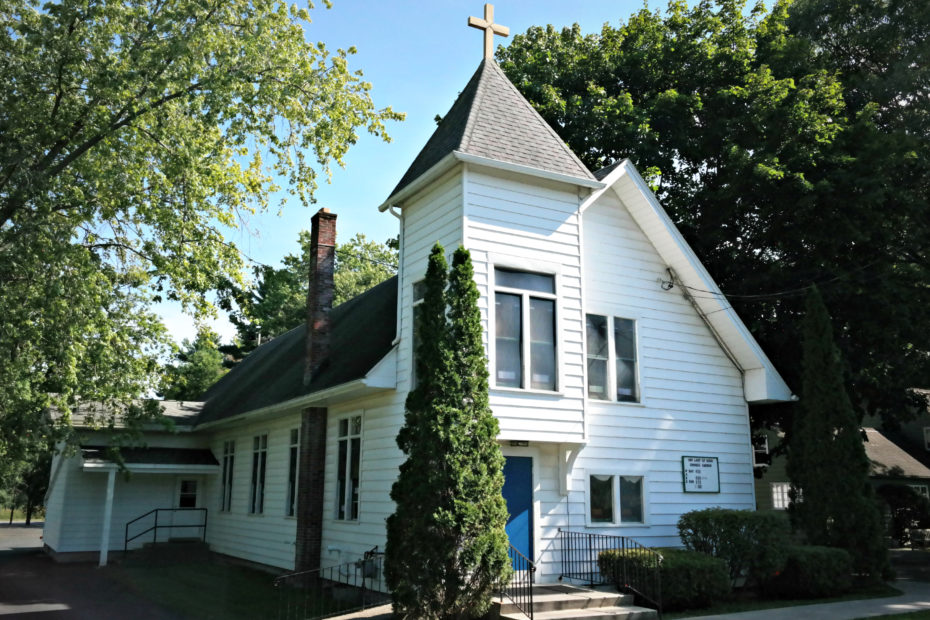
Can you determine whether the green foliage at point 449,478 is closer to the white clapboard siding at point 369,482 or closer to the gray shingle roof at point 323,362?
the white clapboard siding at point 369,482

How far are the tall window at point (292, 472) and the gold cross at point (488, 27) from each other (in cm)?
963

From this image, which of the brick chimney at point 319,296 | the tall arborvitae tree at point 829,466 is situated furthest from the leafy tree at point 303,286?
the tall arborvitae tree at point 829,466

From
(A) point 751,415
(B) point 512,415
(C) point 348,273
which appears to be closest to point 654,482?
(B) point 512,415

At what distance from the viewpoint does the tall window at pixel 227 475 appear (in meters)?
21.6

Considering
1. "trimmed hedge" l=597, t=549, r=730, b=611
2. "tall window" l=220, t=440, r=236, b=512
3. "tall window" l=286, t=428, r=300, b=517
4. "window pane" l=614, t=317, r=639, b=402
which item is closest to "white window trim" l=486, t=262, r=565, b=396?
"window pane" l=614, t=317, r=639, b=402

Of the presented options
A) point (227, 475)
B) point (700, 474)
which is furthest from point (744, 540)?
point (227, 475)

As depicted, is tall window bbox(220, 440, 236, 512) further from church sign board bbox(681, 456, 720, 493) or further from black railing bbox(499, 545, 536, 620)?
church sign board bbox(681, 456, 720, 493)

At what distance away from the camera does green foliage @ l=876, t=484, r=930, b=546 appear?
2828 centimetres

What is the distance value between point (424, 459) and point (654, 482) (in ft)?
19.6

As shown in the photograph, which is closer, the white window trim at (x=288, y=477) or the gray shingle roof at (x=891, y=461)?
the white window trim at (x=288, y=477)

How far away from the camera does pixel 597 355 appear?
14.3 m

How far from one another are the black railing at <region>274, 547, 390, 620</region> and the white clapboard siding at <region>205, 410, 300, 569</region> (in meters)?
1.70

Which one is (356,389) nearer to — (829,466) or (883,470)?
(829,466)

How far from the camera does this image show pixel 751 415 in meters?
18.3
